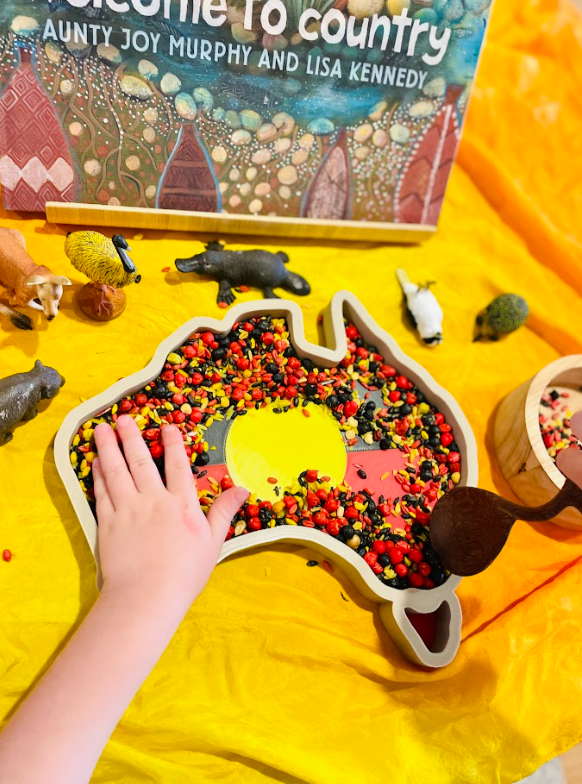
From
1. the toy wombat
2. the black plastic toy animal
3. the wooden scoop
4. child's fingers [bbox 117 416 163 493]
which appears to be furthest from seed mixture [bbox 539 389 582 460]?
the toy wombat

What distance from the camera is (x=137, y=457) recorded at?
2.96ft

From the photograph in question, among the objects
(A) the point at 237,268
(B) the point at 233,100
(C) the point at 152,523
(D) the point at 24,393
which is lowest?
(C) the point at 152,523

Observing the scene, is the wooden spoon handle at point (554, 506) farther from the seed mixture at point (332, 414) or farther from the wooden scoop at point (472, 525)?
the seed mixture at point (332, 414)

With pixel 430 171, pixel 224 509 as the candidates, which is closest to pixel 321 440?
pixel 224 509

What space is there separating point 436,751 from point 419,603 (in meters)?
0.20

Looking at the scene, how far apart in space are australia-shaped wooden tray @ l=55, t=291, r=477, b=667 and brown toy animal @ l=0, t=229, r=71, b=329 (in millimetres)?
176

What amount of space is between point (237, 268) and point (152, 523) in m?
0.52

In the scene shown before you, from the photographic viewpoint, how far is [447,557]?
0.94 m

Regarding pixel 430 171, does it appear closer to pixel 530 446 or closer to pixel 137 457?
pixel 530 446

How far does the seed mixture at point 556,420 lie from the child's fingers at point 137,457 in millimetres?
715

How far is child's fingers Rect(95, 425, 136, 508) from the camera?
2.86 feet

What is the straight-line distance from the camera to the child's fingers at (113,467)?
87 cm

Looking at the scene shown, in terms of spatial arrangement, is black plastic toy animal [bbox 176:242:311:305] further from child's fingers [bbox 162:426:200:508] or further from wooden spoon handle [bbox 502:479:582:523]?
wooden spoon handle [bbox 502:479:582:523]

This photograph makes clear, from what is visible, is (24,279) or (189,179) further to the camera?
(189,179)
